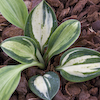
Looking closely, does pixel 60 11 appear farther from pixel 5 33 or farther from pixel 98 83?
pixel 98 83

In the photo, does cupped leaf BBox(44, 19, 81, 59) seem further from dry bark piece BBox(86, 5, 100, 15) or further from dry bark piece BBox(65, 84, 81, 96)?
dry bark piece BBox(86, 5, 100, 15)

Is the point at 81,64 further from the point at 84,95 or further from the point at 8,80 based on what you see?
the point at 8,80

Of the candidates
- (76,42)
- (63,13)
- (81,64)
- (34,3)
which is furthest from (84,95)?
(34,3)

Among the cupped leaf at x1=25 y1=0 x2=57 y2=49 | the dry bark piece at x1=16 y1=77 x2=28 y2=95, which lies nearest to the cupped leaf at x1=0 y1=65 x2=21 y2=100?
the dry bark piece at x1=16 y1=77 x2=28 y2=95

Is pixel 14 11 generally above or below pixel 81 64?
above

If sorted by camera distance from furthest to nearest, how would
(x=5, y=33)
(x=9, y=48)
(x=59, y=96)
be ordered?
(x=5, y=33) < (x=59, y=96) < (x=9, y=48)

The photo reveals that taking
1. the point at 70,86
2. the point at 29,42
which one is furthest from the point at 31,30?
the point at 70,86
